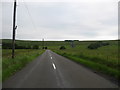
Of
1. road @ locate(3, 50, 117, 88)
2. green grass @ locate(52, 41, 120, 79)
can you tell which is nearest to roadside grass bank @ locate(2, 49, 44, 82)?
road @ locate(3, 50, 117, 88)

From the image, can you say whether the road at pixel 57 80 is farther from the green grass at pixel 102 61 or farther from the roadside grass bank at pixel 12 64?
the green grass at pixel 102 61

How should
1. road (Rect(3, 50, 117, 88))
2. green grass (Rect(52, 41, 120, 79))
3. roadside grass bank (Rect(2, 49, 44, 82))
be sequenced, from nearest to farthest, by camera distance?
road (Rect(3, 50, 117, 88)) < roadside grass bank (Rect(2, 49, 44, 82)) < green grass (Rect(52, 41, 120, 79))

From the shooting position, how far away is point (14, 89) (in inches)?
260

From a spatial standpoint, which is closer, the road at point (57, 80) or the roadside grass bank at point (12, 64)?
the road at point (57, 80)

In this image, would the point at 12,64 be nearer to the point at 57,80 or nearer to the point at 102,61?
the point at 57,80

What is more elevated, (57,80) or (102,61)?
(102,61)

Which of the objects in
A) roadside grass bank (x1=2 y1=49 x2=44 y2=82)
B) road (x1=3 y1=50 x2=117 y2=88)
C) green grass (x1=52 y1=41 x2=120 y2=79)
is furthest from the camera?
green grass (x1=52 y1=41 x2=120 y2=79)

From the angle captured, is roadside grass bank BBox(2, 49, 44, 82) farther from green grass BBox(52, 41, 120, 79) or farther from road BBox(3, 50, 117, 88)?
green grass BBox(52, 41, 120, 79)

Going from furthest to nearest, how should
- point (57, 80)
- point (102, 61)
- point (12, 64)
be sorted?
1. point (102, 61)
2. point (12, 64)
3. point (57, 80)

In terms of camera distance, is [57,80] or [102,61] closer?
[57,80]

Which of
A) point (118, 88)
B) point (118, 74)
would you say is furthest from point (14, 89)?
point (118, 74)

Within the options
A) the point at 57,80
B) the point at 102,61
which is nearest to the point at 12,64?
the point at 57,80

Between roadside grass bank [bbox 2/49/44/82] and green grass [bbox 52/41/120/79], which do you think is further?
green grass [bbox 52/41/120/79]

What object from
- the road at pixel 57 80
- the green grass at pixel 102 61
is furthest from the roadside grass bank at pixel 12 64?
the green grass at pixel 102 61
